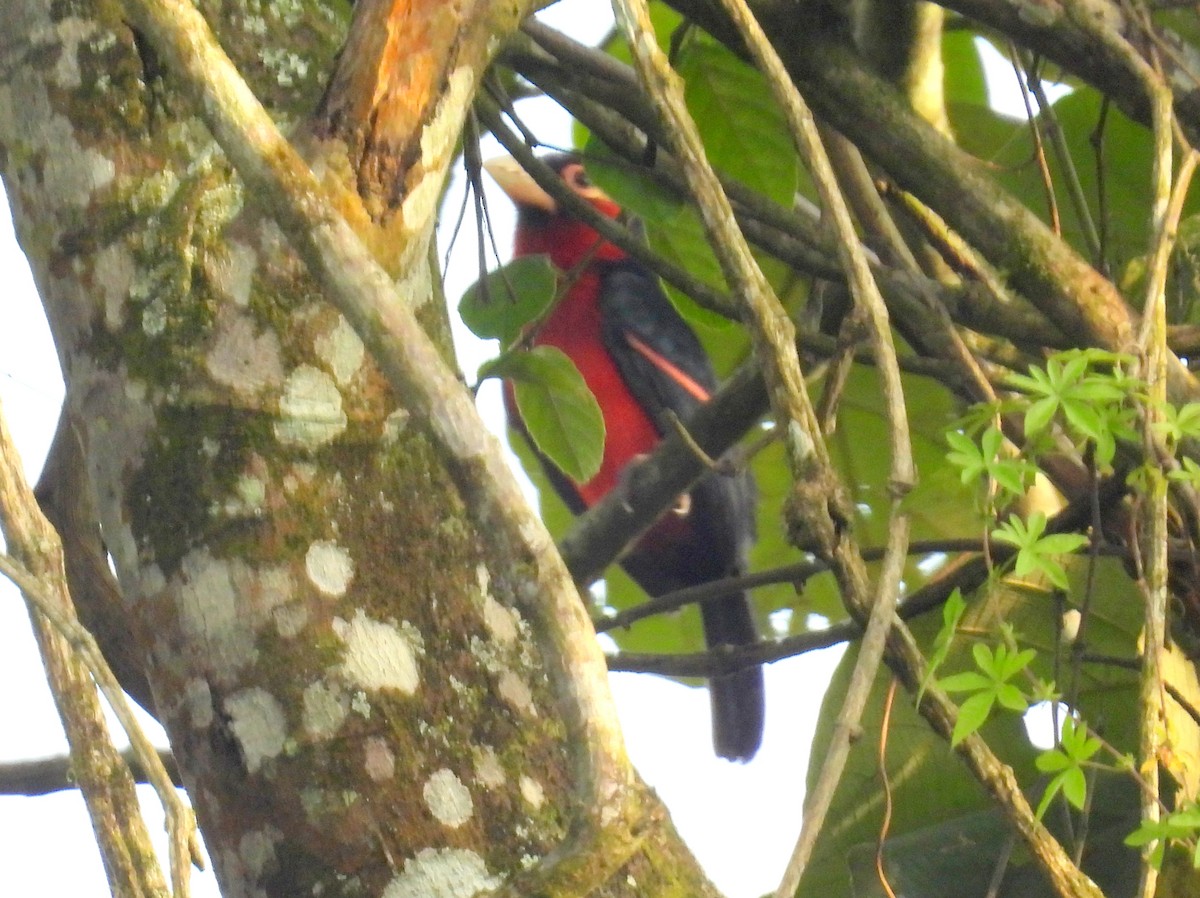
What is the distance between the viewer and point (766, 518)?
3.26 meters

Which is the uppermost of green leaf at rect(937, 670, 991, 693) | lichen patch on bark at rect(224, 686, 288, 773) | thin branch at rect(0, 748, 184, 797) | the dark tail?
the dark tail

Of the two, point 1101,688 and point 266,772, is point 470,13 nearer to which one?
point 266,772

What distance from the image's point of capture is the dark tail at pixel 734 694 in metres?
4.15

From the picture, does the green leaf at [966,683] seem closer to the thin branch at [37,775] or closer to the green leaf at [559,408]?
the green leaf at [559,408]

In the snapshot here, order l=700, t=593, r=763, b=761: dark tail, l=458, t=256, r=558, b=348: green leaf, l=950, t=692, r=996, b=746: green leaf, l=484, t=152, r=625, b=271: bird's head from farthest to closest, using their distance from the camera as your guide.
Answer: l=484, t=152, r=625, b=271: bird's head, l=700, t=593, r=763, b=761: dark tail, l=458, t=256, r=558, b=348: green leaf, l=950, t=692, r=996, b=746: green leaf

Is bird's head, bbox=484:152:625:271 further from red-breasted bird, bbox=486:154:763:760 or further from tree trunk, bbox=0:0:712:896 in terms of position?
tree trunk, bbox=0:0:712:896

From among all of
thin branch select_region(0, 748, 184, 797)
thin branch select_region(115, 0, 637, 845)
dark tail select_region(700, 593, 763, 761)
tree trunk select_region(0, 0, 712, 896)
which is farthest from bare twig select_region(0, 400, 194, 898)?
dark tail select_region(700, 593, 763, 761)

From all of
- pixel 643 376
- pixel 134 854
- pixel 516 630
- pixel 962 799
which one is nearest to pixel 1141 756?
pixel 516 630

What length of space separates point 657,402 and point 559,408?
2.11 meters

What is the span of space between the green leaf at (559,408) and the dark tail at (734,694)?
2.16 m

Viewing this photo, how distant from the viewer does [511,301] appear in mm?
1965

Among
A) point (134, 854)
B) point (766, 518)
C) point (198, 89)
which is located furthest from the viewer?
point (766, 518)

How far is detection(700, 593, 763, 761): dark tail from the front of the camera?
415 cm

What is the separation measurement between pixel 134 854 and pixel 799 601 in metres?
2.07
